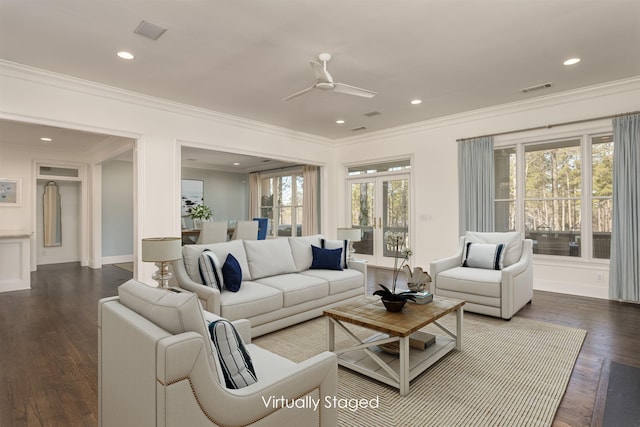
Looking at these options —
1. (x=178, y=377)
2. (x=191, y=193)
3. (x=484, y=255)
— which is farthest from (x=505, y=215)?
(x=191, y=193)

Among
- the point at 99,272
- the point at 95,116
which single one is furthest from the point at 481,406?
the point at 99,272

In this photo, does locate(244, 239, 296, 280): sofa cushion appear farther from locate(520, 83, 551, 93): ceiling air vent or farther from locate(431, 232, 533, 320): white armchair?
locate(520, 83, 551, 93): ceiling air vent

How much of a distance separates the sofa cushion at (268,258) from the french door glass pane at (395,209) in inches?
130

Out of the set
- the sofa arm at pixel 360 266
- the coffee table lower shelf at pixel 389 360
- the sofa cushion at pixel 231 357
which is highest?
the sofa cushion at pixel 231 357

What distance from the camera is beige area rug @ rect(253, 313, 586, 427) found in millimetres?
2021

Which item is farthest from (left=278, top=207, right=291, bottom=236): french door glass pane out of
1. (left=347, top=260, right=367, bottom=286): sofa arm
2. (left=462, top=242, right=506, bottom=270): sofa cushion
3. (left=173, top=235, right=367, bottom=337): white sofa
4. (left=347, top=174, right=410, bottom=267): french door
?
(left=462, top=242, right=506, bottom=270): sofa cushion

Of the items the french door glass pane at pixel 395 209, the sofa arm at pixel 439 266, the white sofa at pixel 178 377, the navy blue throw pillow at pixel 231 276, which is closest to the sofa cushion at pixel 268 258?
the navy blue throw pillow at pixel 231 276

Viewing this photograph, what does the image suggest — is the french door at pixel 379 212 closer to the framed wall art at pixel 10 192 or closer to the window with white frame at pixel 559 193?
the window with white frame at pixel 559 193

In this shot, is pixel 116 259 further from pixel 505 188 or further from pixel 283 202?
pixel 505 188

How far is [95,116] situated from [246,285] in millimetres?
3100

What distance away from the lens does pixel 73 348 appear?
3.07 metres

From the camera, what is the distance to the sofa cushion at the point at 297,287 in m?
3.46

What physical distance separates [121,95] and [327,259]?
11.8ft

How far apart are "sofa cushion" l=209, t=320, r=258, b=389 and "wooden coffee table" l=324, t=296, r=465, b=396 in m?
1.13
